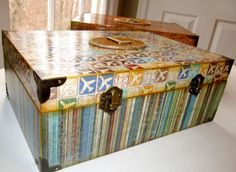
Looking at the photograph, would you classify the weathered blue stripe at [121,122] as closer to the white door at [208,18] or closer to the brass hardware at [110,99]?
the brass hardware at [110,99]

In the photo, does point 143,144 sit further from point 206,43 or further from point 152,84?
point 206,43

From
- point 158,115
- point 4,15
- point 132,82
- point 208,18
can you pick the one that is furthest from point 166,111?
point 208,18

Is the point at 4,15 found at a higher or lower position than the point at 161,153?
higher

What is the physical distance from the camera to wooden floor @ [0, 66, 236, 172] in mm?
393

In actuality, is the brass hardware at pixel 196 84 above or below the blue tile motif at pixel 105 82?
below

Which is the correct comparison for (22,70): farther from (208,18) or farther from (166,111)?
(208,18)

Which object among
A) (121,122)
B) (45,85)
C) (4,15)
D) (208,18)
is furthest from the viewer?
(208,18)

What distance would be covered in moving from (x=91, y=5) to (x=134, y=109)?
138 centimetres

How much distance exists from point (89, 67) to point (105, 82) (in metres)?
0.04

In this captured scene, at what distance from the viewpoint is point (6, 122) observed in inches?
19.2

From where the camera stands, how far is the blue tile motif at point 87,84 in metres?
0.35

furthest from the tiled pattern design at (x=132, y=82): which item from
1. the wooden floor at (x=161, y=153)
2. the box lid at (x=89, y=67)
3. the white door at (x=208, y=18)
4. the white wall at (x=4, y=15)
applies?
the white door at (x=208, y=18)

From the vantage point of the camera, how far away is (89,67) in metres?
0.38

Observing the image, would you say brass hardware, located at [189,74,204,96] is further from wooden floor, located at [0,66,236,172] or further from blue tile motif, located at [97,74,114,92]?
blue tile motif, located at [97,74,114,92]
